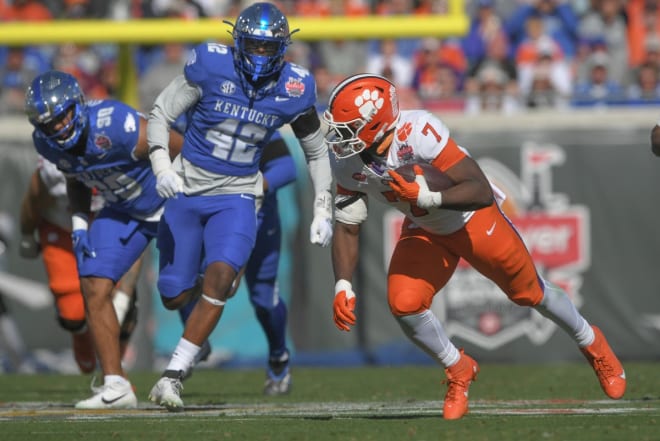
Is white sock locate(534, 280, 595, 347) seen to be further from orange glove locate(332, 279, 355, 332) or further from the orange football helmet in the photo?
the orange football helmet

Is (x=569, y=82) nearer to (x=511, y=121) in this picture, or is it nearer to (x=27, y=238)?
(x=511, y=121)

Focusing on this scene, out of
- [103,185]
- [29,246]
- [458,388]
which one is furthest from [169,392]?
[29,246]

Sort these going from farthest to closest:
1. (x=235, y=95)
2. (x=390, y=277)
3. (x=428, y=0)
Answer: (x=428, y=0) → (x=235, y=95) → (x=390, y=277)

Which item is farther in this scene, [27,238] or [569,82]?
[569,82]

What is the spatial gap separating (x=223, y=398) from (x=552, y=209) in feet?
12.9

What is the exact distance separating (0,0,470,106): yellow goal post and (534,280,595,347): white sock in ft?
13.5

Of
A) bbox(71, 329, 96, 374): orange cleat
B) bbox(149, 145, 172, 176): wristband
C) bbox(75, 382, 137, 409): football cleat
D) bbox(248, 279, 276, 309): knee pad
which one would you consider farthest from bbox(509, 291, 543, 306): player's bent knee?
bbox(71, 329, 96, 374): orange cleat

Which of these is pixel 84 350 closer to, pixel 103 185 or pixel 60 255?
pixel 60 255

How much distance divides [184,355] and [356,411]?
0.89 metres

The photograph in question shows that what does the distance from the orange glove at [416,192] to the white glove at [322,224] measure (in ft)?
2.46

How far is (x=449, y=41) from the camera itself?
1223 cm

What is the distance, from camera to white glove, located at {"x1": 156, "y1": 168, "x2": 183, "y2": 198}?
6.07 meters

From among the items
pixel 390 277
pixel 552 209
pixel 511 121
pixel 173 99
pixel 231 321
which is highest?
pixel 173 99

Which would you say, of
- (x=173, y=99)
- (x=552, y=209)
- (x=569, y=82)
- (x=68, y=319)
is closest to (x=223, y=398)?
(x=68, y=319)
